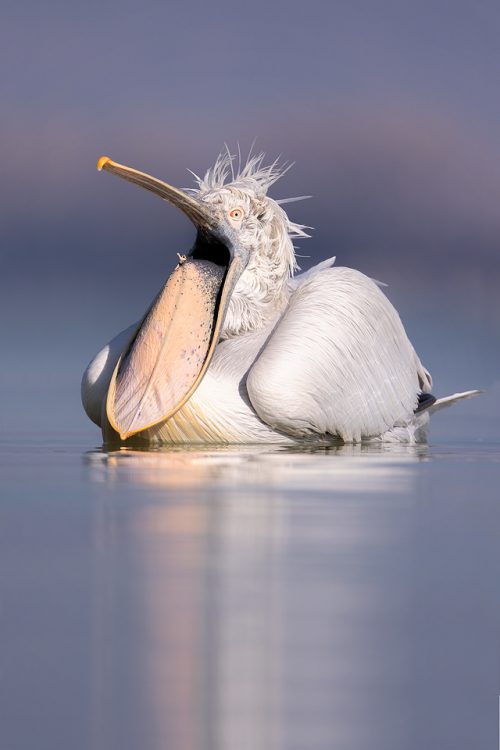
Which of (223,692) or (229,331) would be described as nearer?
(223,692)

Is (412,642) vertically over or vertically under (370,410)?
under

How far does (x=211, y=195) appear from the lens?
285 inches

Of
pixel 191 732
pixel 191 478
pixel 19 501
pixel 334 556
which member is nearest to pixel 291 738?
pixel 191 732

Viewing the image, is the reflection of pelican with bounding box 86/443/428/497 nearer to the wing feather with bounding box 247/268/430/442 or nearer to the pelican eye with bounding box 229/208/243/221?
the wing feather with bounding box 247/268/430/442

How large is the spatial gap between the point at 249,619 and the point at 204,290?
501 centimetres

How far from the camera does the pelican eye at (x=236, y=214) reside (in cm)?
721

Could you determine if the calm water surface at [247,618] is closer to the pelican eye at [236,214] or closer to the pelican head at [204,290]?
the pelican head at [204,290]

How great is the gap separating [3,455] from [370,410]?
2.05m

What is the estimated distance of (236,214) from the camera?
722cm

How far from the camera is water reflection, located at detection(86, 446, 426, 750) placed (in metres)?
1.57

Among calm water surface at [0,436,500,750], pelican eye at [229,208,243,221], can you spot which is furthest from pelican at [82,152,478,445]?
calm water surface at [0,436,500,750]

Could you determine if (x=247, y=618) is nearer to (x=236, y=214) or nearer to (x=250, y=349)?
(x=250, y=349)

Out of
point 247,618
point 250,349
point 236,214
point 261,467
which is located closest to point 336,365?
point 250,349

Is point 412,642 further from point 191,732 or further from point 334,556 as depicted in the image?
point 334,556
